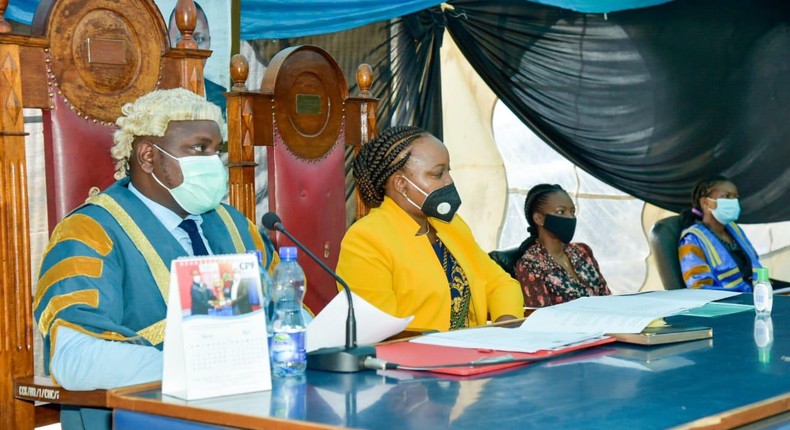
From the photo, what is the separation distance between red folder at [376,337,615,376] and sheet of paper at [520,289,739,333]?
108 mm

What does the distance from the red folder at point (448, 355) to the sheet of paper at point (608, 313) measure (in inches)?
4.2

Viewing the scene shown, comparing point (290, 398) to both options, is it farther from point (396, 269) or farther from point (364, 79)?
point (364, 79)

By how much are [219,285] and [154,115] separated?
1.02 m

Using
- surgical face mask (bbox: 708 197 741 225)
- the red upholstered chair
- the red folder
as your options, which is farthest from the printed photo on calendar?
surgical face mask (bbox: 708 197 741 225)

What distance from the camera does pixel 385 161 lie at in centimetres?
299

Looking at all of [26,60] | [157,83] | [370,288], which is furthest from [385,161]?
[26,60]

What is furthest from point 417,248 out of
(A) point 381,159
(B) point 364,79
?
(B) point 364,79

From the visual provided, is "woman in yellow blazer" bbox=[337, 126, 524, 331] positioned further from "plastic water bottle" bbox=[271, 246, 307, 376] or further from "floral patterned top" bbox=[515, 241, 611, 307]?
"floral patterned top" bbox=[515, 241, 611, 307]

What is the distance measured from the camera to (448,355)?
1.93m

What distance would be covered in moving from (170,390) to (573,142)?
4.15m

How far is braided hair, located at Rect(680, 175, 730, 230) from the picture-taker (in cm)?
496

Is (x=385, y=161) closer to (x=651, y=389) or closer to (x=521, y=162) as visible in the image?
(x=651, y=389)

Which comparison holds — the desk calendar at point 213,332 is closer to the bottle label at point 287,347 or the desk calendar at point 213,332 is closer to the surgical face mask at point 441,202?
the bottle label at point 287,347

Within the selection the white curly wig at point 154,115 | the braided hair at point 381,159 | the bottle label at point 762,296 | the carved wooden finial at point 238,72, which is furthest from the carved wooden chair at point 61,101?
the bottle label at point 762,296
